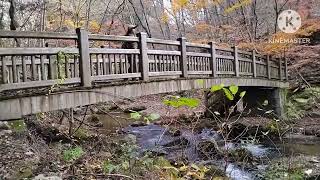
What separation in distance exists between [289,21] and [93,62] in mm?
15507

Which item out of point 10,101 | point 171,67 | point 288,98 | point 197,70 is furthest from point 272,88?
point 10,101

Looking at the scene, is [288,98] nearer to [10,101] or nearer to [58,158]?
[58,158]

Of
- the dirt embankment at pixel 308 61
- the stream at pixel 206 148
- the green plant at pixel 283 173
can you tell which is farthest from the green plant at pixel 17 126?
the dirt embankment at pixel 308 61

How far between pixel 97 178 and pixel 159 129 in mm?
10920

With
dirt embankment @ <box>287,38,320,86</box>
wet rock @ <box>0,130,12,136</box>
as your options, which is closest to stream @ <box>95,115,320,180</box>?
wet rock @ <box>0,130,12,136</box>

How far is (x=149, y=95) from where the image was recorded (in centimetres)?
1380

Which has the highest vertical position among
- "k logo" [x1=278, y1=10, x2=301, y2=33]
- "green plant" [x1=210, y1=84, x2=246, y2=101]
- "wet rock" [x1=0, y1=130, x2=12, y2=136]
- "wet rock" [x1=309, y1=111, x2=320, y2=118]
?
"k logo" [x1=278, y1=10, x2=301, y2=33]

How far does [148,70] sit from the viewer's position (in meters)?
8.50

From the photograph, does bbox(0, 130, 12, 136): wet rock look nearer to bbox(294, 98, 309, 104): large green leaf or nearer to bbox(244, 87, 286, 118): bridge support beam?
bbox(244, 87, 286, 118): bridge support beam

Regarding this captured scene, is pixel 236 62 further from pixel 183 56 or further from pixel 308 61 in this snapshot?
pixel 308 61

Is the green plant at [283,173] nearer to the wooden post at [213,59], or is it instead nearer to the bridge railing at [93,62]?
the bridge railing at [93,62]

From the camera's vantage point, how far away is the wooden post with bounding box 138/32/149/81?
26.5ft

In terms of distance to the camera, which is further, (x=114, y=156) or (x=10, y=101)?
(x=114, y=156)

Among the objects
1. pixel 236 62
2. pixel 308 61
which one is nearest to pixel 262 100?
pixel 308 61
